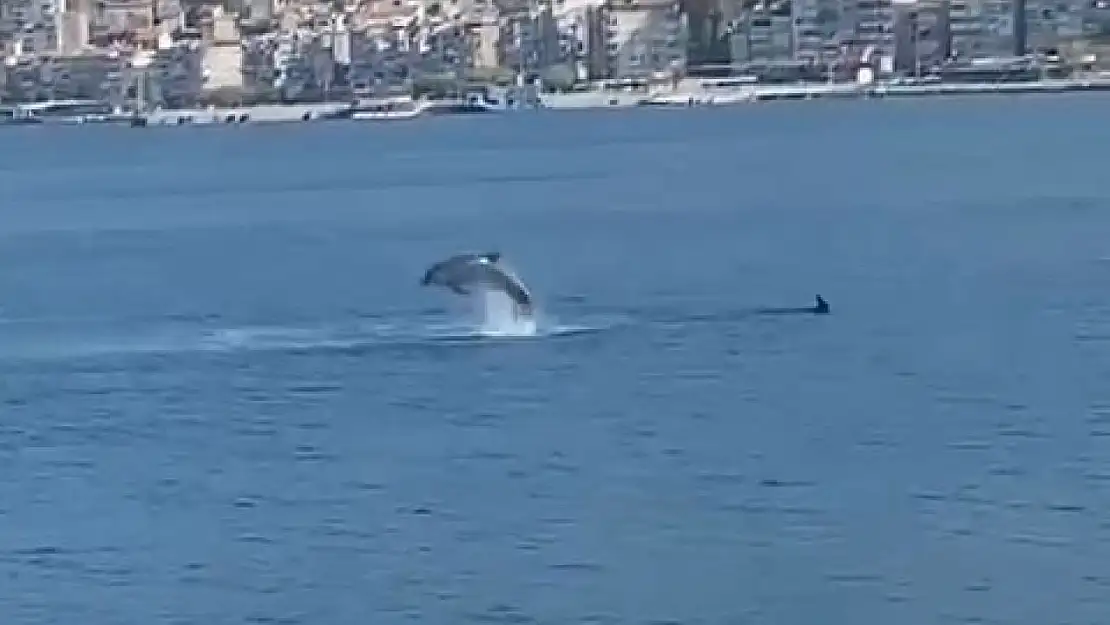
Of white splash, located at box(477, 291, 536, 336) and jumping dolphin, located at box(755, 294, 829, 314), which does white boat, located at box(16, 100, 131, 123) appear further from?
white splash, located at box(477, 291, 536, 336)

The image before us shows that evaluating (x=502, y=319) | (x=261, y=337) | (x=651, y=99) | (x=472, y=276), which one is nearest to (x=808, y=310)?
(x=502, y=319)

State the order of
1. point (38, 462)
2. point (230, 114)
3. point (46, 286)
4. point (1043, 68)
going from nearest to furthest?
point (38, 462) < point (46, 286) < point (1043, 68) < point (230, 114)

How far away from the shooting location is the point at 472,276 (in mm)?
28531

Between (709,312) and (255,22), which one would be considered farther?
(255,22)

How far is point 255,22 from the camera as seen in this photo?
468ft

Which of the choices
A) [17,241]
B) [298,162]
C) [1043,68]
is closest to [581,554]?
[17,241]

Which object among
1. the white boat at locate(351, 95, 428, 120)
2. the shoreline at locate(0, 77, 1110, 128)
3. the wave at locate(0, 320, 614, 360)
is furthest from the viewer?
the white boat at locate(351, 95, 428, 120)

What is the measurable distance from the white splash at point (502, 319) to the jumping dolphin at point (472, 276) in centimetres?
39

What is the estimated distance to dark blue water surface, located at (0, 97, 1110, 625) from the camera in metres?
18.0

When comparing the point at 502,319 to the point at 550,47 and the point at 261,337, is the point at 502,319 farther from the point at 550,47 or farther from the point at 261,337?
the point at 550,47

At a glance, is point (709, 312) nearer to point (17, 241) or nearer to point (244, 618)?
point (244, 618)

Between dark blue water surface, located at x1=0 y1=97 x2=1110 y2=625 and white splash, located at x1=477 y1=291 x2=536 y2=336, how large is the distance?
27cm

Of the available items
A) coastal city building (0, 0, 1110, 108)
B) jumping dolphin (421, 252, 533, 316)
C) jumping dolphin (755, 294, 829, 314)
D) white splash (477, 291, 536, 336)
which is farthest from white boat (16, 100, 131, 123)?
jumping dolphin (421, 252, 533, 316)

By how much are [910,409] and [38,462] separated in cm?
647
